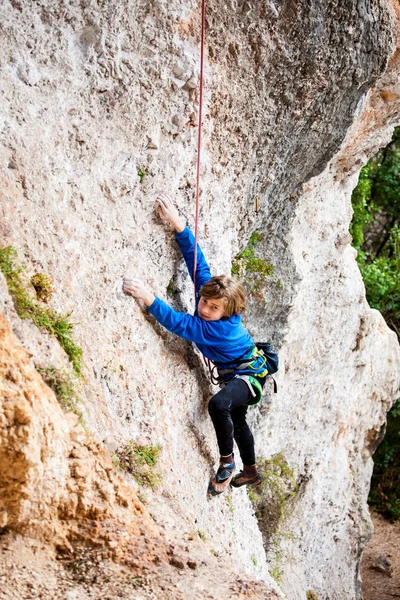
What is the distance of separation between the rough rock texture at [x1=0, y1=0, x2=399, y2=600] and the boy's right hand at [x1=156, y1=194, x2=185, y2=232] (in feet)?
0.36

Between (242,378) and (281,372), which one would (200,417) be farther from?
(281,372)

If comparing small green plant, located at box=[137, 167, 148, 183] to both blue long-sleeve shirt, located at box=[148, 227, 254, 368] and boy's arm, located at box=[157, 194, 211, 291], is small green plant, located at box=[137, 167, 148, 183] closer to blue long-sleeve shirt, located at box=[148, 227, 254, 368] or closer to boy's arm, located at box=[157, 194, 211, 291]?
boy's arm, located at box=[157, 194, 211, 291]

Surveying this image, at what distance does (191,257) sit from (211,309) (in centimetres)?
58

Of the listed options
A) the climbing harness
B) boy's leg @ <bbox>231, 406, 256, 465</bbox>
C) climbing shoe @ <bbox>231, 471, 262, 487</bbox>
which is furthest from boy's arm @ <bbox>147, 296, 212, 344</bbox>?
climbing shoe @ <bbox>231, 471, 262, 487</bbox>

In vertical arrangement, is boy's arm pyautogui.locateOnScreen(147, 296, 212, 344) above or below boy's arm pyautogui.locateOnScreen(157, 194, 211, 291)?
below

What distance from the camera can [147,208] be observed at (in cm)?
518

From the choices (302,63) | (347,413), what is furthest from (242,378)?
(347,413)

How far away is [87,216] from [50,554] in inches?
87.7

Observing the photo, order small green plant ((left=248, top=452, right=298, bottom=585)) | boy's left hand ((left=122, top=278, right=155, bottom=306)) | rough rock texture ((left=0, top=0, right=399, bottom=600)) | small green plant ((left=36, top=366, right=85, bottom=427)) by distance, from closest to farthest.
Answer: small green plant ((left=36, top=366, right=85, bottom=427)) < rough rock texture ((left=0, top=0, right=399, bottom=600)) < boy's left hand ((left=122, top=278, right=155, bottom=306)) < small green plant ((left=248, top=452, right=298, bottom=585))

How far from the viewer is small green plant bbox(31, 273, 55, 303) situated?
394cm

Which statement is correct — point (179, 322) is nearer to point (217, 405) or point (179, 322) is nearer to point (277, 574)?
point (217, 405)

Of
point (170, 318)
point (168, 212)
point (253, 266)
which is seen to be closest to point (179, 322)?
point (170, 318)

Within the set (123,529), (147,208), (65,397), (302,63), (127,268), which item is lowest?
(123,529)

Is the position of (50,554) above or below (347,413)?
below
